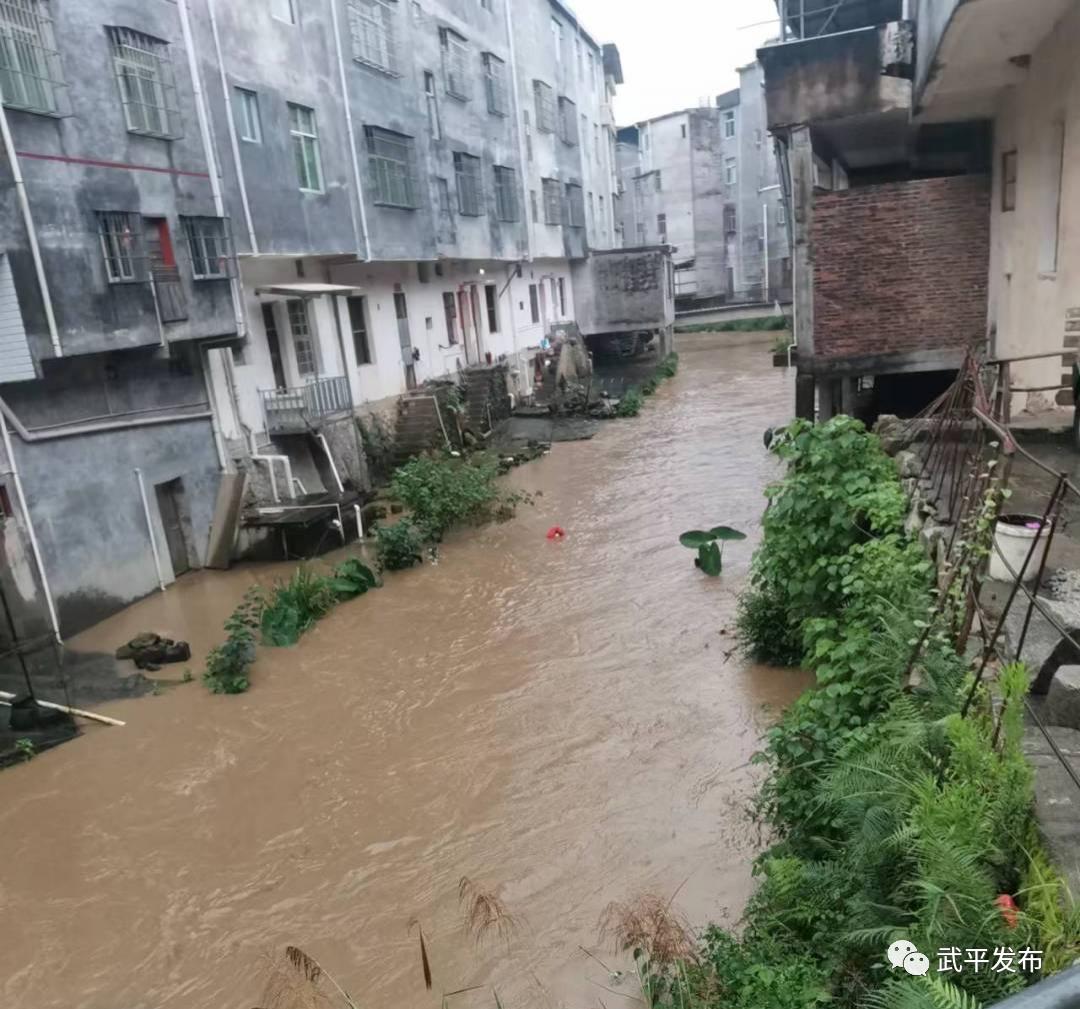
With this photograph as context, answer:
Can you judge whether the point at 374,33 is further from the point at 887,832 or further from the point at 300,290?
the point at 887,832

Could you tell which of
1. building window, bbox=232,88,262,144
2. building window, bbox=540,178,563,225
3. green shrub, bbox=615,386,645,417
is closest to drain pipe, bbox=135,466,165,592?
building window, bbox=232,88,262,144

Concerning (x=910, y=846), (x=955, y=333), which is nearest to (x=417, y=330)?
(x=955, y=333)

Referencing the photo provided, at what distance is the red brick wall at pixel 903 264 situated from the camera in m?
11.1

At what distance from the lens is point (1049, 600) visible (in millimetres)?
4754

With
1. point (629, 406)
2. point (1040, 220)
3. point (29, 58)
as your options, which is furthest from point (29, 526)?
point (629, 406)

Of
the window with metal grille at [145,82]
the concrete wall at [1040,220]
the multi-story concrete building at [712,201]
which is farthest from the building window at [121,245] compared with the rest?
the multi-story concrete building at [712,201]

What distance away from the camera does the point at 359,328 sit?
1847 centimetres

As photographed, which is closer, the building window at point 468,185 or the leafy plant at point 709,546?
the leafy plant at point 709,546

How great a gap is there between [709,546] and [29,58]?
998 centimetres

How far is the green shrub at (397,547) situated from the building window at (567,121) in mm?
21076

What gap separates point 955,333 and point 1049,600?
772 centimetres

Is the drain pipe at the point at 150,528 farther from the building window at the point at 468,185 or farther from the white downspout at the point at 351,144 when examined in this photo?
the building window at the point at 468,185

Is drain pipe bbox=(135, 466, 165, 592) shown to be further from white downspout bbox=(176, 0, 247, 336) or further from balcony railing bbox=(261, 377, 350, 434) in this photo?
balcony railing bbox=(261, 377, 350, 434)

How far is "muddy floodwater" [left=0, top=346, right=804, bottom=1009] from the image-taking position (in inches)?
215
